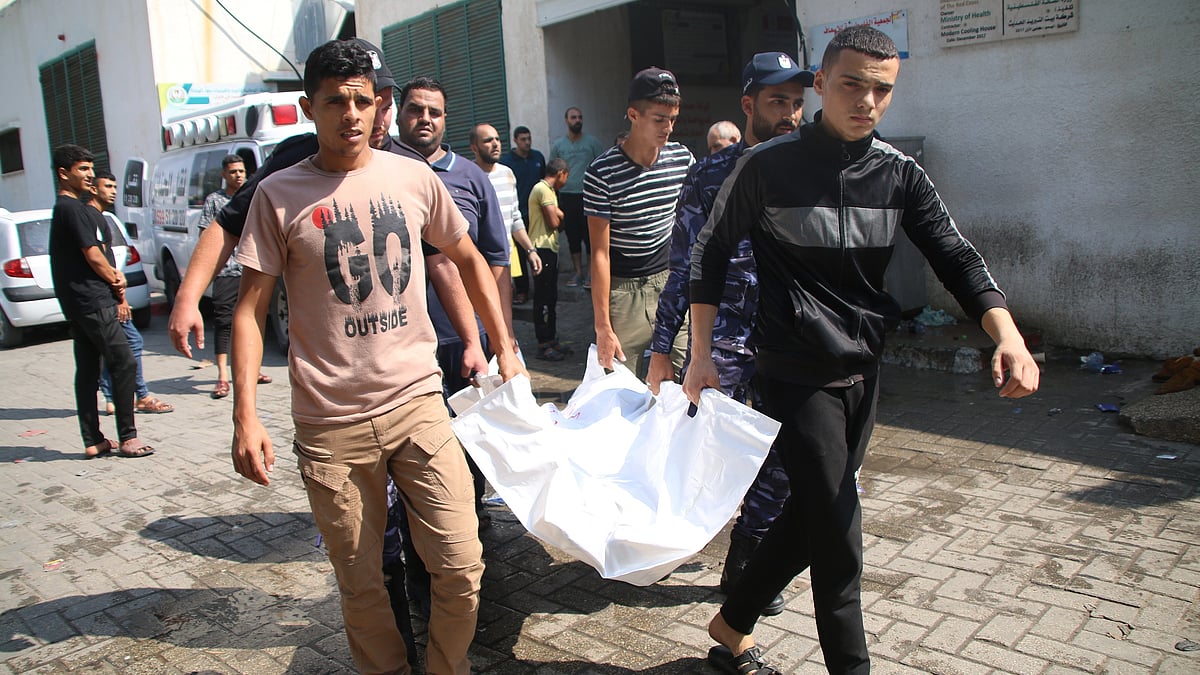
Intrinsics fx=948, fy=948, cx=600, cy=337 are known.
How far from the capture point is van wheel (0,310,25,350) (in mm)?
11680

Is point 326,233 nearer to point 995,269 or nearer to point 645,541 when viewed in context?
point 645,541

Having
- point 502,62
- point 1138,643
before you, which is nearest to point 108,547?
point 1138,643

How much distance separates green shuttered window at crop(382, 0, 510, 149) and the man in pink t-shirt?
10.4 meters

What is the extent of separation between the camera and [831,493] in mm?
2727

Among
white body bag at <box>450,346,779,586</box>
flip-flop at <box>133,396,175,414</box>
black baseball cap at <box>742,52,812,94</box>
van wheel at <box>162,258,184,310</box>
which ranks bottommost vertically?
flip-flop at <box>133,396,175,414</box>

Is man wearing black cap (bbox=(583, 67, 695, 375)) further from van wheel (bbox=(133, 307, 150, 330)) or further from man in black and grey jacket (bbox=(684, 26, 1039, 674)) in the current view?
van wheel (bbox=(133, 307, 150, 330))

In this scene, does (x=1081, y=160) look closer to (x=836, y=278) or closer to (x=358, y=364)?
(x=836, y=278)

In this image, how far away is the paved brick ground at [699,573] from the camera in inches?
134

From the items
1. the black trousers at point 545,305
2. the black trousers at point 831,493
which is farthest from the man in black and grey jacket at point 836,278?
the black trousers at point 545,305

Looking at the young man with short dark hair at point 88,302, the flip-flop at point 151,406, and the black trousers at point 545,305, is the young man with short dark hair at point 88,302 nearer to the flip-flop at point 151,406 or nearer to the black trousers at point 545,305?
the flip-flop at point 151,406

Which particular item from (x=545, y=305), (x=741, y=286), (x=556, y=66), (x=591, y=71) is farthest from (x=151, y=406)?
(x=591, y=71)

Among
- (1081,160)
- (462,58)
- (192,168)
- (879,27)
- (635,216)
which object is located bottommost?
(635,216)

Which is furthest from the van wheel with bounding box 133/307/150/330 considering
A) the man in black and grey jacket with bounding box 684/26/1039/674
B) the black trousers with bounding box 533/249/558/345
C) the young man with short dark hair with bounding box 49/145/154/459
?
the man in black and grey jacket with bounding box 684/26/1039/674

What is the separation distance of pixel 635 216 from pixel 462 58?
9.78 metres
